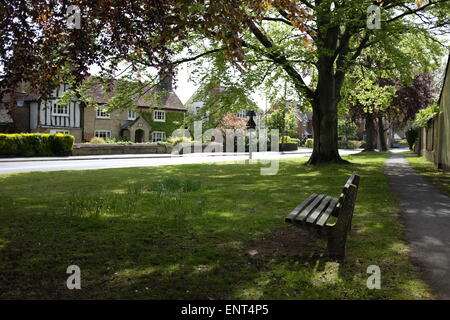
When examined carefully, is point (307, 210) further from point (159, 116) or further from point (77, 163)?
point (159, 116)

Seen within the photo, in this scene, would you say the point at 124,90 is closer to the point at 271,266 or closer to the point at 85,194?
the point at 85,194

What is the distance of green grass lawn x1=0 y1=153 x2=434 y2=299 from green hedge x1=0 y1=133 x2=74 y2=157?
70.0 ft

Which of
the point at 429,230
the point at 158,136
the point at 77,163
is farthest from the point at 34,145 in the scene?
the point at 429,230

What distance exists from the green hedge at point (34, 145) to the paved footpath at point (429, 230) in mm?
25994

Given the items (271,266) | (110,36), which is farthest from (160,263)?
(110,36)

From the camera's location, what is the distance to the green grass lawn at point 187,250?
389cm

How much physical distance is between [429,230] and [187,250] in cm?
406

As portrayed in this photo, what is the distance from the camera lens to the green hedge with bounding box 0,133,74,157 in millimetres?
27812

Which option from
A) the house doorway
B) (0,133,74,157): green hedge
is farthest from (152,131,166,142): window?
(0,133,74,157): green hedge

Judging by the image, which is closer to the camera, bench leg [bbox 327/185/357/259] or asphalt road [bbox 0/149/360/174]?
bench leg [bbox 327/185/357/259]

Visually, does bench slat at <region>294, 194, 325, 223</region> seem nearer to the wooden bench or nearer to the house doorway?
the wooden bench

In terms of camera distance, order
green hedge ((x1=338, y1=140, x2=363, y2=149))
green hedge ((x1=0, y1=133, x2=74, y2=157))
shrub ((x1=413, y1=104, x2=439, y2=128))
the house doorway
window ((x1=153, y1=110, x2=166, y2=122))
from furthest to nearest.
→ green hedge ((x1=338, y1=140, x2=363, y2=149)) < window ((x1=153, y1=110, x2=166, y2=122)) < the house doorway < green hedge ((x1=0, y1=133, x2=74, y2=157)) < shrub ((x1=413, y1=104, x2=439, y2=128))

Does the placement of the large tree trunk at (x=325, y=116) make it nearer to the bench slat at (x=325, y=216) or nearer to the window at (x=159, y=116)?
the bench slat at (x=325, y=216)
